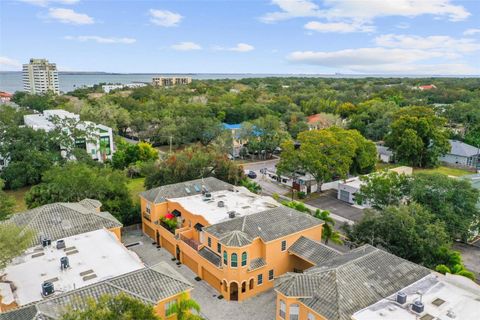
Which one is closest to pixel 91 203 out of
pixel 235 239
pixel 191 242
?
pixel 191 242

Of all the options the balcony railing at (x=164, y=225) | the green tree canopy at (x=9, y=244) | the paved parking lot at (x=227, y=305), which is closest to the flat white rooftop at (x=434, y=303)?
the paved parking lot at (x=227, y=305)

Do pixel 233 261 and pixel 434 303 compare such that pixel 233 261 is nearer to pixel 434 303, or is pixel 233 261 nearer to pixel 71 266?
pixel 71 266

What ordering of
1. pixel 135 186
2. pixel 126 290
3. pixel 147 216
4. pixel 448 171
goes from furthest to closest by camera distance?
1. pixel 448 171
2. pixel 135 186
3. pixel 147 216
4. pixel 126 290

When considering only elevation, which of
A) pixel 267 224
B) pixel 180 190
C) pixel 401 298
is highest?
pixel 180 190

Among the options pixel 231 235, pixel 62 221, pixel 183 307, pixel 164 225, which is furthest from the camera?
pixel 164 225

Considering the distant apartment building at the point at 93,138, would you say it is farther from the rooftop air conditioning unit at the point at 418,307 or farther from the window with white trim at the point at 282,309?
the rooftop air conditioning unit at the point at 418,307
